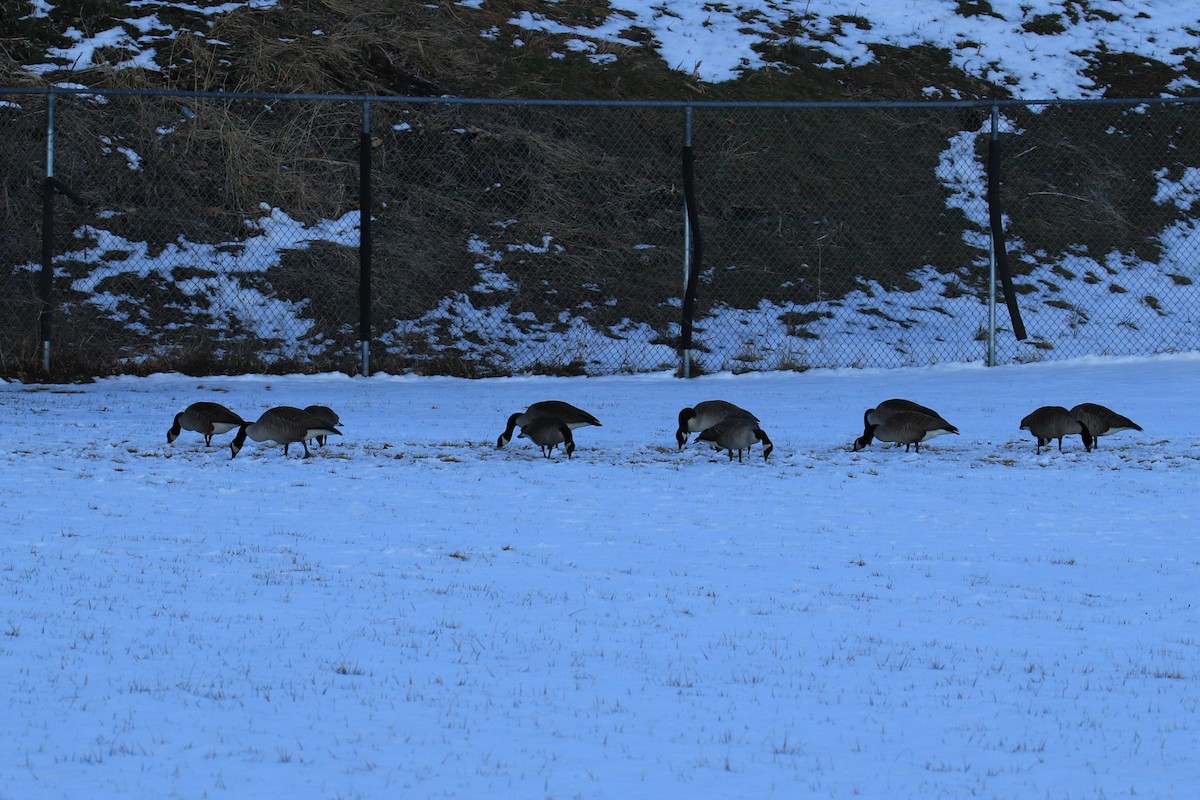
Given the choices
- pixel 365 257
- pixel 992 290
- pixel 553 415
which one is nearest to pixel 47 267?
pixel 365 257

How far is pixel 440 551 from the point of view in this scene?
6602 millimetres

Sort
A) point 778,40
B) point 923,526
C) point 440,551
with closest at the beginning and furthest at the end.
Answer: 1. point 440,551
2. point 923,526
3. point 778,40

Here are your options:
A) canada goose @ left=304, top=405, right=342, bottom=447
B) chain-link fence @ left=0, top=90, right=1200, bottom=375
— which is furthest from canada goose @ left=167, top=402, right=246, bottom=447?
chain-link fence @ left=0, top=90, right=1200, bottom=375

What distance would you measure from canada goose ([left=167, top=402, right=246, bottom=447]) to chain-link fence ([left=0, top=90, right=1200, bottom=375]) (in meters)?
4.39

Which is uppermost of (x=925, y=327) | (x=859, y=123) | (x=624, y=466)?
(x=859, y=123)

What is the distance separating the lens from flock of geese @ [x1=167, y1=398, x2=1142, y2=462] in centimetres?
970

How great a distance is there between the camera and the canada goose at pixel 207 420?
9.96m

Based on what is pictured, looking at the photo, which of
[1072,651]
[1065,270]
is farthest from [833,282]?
[1072,651]

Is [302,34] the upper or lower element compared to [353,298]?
upper

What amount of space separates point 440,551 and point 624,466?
313 cm

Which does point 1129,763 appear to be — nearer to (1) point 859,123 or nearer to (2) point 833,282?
(2) point 833,282

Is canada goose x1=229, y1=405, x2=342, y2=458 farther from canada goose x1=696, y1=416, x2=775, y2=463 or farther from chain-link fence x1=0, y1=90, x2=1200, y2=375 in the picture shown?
chain-link fence x1=0, y1=90, x2=1200, y2=375

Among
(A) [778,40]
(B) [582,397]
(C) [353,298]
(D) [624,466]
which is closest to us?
(D) [624,466]

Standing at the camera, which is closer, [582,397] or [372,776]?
[372,776]
